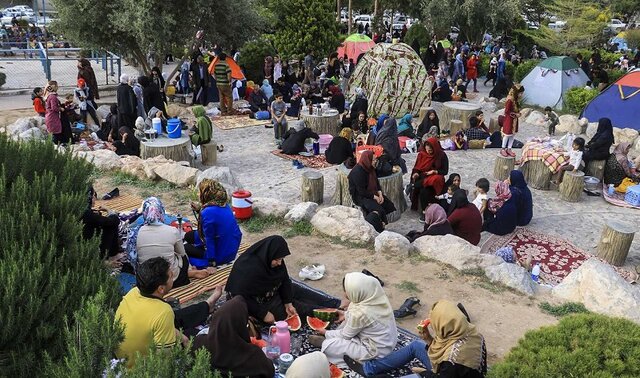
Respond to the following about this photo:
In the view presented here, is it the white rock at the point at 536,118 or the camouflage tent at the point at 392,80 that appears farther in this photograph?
the white rock at the point at 536,118

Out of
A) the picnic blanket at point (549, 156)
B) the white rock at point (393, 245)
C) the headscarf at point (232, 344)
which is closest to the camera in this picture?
the headscarf at point (232, 344)

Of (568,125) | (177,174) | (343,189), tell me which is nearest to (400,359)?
(343,189)

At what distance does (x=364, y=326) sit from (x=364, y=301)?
0.21m

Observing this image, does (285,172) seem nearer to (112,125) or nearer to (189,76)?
(112,125)

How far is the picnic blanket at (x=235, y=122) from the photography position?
14495 mm

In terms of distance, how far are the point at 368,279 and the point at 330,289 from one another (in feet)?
5.56

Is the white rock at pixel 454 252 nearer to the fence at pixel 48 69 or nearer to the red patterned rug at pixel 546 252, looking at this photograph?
the red patterned rug at pixel 546 252

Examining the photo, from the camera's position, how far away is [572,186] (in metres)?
10.4

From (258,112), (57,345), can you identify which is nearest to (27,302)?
(57,345)

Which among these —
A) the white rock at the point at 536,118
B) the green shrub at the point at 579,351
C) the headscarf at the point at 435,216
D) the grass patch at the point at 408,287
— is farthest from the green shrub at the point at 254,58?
the green shrub at the point at 579,351

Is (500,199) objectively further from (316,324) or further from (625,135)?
(625,135)

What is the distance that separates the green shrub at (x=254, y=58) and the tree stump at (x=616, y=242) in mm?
13257

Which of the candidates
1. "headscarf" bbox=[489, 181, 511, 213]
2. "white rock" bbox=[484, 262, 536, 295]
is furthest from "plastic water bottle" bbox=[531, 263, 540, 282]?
"headscarf" bbox=[489, 181, 511, 213]

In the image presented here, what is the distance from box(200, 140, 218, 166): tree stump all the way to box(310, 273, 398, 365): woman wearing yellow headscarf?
747 cm
